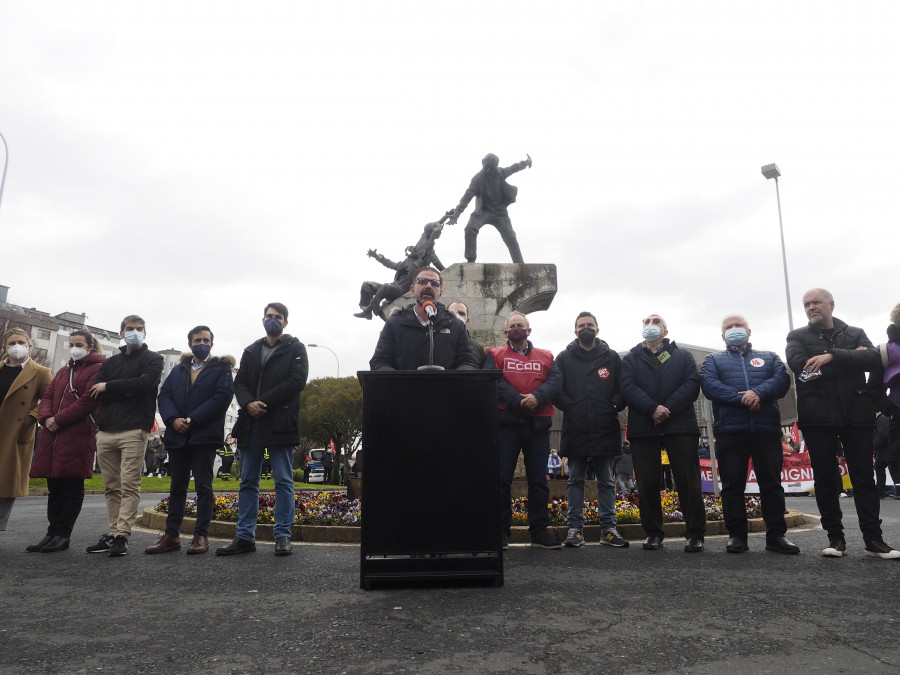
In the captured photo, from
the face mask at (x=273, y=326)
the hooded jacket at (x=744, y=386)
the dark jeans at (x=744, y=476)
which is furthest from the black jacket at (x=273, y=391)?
the dark jeans at (x=744, y=476)

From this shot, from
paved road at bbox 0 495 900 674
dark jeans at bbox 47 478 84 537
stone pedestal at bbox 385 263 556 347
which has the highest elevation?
stone pedestal at bbox 385 263 556 347

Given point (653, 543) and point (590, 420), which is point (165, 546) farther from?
point (653, 543)

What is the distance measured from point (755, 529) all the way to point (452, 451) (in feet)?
15.5

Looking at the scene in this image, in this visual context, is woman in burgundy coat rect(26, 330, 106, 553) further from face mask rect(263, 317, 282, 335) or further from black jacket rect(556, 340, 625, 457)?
black jacket rect(556, 340, 625, 457)

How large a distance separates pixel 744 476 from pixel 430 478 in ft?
9.96

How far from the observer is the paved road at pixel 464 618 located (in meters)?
2.54

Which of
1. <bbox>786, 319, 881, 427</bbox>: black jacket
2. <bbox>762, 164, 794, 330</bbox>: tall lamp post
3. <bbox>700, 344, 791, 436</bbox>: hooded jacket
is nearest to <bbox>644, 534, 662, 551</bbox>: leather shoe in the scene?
<bbox>700, 344, 791, 436</bbox>: hooded jacket

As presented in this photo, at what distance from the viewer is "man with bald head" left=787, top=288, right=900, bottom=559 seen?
5.05 metres

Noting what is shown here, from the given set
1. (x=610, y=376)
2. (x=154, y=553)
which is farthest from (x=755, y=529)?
(x=154, y=553)

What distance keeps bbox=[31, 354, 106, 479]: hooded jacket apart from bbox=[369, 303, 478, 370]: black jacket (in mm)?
2971

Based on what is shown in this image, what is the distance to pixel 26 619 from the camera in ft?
10.6

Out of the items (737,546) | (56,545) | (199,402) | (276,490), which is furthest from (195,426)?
(737,546)

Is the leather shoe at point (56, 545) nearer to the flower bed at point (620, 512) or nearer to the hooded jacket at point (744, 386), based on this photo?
the flower bed at point (620, 512)

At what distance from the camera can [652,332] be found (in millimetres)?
5941
